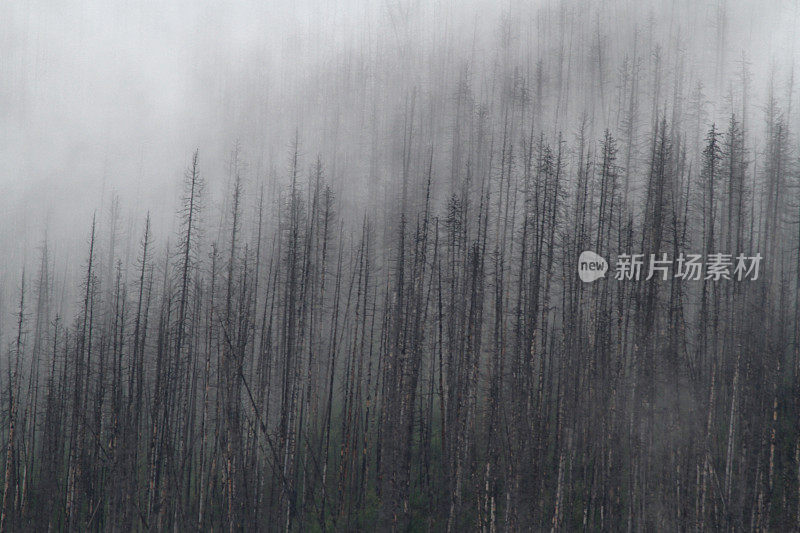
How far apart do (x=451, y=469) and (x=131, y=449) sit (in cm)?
1153

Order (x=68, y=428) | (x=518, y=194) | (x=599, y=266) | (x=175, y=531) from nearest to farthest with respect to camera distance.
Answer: (x=175, y=531), (x=599, y=266), (x=68, y=428), (x=518, y=194)

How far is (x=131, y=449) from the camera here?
69.2 feet

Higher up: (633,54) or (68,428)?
(633,54)

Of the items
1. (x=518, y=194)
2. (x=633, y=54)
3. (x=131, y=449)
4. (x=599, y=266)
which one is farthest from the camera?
(x=633, y=54)

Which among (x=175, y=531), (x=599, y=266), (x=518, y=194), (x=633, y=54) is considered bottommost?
(x=175, y=531)

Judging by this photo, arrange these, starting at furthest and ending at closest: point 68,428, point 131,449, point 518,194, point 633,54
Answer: point 633,54, point 518,194, point 68,428, point 131,449

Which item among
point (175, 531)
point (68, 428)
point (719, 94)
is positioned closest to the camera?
point (175, 531)

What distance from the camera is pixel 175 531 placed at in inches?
742

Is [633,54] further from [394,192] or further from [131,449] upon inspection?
[131,449]

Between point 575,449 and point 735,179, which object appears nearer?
point 575,449

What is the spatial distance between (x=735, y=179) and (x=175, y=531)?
27.6 m

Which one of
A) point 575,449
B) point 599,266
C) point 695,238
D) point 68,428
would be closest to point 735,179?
point 695,238

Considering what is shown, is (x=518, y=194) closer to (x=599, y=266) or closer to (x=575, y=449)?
(x=599, y=266)

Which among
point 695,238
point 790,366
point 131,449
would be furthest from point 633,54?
point 131,449
